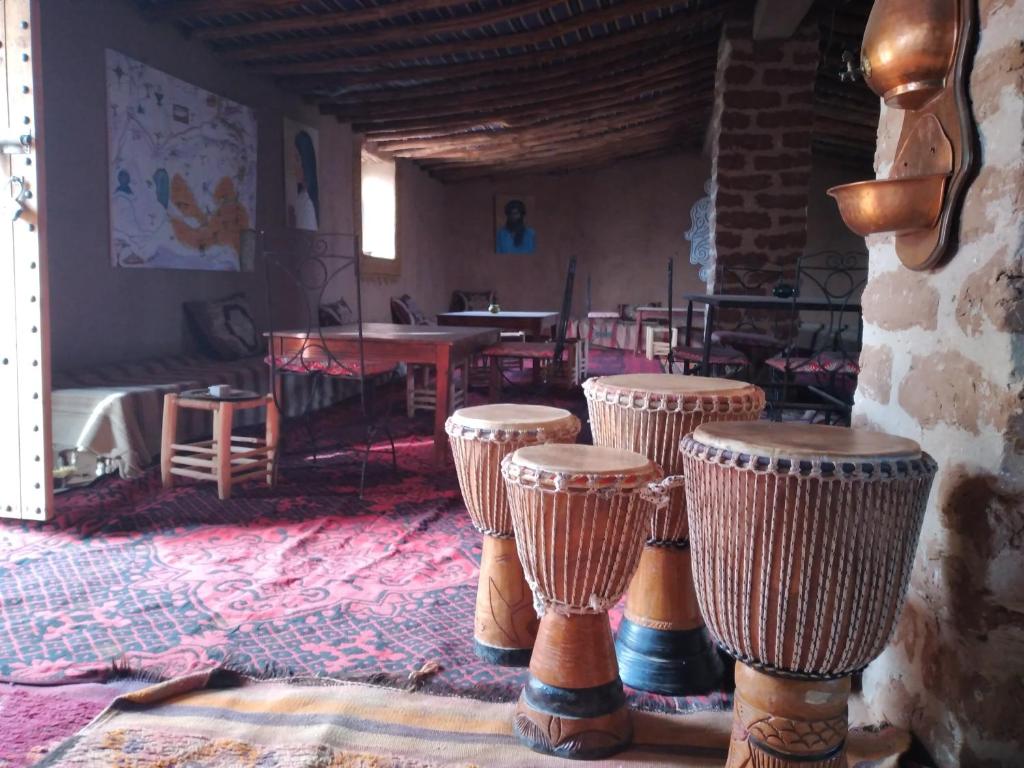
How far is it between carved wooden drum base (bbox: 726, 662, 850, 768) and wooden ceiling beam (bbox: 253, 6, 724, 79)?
4.68 m

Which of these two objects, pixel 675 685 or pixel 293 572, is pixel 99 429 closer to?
pixel 293 572

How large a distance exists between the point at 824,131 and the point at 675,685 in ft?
28.5

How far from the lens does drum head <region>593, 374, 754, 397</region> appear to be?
5.44ft

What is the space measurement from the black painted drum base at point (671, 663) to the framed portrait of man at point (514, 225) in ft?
30.3

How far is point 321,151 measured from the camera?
6.31 metres

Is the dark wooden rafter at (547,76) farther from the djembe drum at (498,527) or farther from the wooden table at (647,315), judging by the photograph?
the djembe drum at (498,527)

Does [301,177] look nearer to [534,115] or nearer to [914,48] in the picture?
[534,115]

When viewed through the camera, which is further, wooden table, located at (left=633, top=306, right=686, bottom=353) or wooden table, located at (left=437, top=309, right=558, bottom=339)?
wooden table, located at (left=633, top=306, right=686, bottom=353)

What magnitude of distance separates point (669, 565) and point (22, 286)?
2.25 m

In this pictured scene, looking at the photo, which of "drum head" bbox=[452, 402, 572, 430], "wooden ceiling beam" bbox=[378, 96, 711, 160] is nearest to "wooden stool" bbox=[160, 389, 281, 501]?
"drum head" bbox=[452, 402, 572, 430]

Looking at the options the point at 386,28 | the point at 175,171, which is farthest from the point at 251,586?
the point at 386,28

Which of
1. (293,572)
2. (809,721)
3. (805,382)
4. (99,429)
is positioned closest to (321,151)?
(99,429)

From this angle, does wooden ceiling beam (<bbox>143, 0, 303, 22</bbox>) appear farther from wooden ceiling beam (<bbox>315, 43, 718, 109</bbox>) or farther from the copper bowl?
the copper bowl

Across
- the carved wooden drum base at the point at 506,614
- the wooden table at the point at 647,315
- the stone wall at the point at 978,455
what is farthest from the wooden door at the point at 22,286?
the wooden table at the point at 647,315
